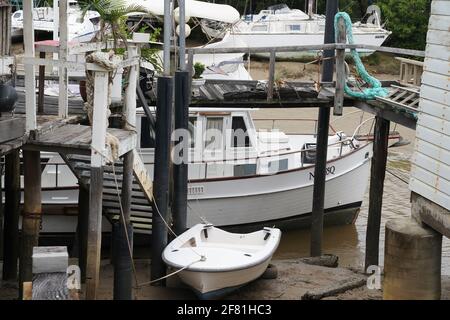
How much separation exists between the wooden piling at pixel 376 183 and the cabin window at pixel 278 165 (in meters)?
4.03

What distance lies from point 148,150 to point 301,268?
13.8 ft

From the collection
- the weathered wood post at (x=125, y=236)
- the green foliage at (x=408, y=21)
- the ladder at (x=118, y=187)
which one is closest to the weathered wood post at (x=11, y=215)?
the ladder at (x=118, y=187)

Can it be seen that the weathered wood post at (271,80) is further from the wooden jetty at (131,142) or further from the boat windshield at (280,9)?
the boat windshield at (280,9)

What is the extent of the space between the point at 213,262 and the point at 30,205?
8.05 feet

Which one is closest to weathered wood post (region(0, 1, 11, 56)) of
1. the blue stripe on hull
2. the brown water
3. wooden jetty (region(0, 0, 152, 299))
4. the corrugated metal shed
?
wooden jetty (region(0, 0, 152, 299))

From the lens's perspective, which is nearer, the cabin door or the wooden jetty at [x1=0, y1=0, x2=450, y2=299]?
the wooden jetty at [x1=0, y1=0, x2=450, y2=299]

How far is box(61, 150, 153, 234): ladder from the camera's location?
A: 12.0m

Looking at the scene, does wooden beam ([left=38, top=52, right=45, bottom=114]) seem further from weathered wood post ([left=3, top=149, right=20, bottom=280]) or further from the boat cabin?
the boat cabin

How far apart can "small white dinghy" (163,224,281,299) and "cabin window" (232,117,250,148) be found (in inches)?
185

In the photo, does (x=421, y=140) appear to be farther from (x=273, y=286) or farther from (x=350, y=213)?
(x=350, y=213)

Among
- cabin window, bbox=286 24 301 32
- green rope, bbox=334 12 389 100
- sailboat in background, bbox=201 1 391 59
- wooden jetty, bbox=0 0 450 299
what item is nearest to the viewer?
wooden jetty, bbox=0 0 450 299

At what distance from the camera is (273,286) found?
41.5ft

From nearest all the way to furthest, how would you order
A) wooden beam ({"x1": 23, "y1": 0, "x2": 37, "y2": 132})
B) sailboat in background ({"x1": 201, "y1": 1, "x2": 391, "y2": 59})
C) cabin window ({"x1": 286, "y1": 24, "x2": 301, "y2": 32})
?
wooden beam ({"x1": 23, "y1": 0, "x2": 37, "y2": 132}) < sailboat in background ({"x1": 201, "y1": 1, "x2": 391, "y2": 59}) < cabin window ({"x1": 286, "y1": 24, "x2": 301, "y2": 32})

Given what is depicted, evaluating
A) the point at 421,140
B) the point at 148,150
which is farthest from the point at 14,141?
the point at 148,150
